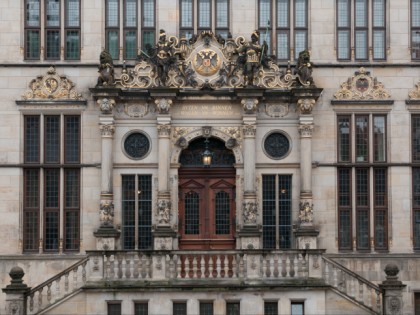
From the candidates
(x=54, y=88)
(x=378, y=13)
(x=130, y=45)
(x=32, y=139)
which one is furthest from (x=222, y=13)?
(x=32, y=139)

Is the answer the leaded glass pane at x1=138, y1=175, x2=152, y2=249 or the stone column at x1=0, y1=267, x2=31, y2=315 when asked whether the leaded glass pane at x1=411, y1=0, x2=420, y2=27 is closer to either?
the leaded glass pane at x1=138, y1=175, x2=152, y2=249

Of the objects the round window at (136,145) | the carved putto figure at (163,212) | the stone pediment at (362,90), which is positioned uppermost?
the stone pediment at (362,90)

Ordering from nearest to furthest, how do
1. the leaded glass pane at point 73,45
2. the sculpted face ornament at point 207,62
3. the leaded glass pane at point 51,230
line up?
the sculpted face ornament at point 207,62 → the leaded glass pane at point 51,230 → the leaded glass pane at point 73,45

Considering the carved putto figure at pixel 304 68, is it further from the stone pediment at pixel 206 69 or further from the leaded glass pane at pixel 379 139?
the leaded glass pane at pixel 379 139

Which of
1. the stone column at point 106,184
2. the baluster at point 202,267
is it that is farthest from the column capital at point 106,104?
the baluster at point 202,267

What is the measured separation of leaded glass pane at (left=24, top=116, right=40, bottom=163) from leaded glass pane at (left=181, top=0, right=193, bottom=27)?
6199mm

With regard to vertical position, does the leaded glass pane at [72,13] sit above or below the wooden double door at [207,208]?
above

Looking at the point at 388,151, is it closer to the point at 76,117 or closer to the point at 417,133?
the point at 417,133

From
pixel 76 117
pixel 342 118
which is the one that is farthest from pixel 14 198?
pixel 342 118

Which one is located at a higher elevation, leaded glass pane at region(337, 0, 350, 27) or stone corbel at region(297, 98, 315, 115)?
leaded glass pane at region(337, 0, 350, 27)

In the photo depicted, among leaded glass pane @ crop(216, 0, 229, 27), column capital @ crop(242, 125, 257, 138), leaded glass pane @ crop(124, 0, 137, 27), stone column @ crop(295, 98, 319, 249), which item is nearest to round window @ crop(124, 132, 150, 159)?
column capital @ crop(242, 125, 257, 138)

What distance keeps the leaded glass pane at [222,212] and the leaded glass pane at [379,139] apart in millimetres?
5471

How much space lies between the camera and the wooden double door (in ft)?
118

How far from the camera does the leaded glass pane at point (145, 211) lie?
35.6 metres
